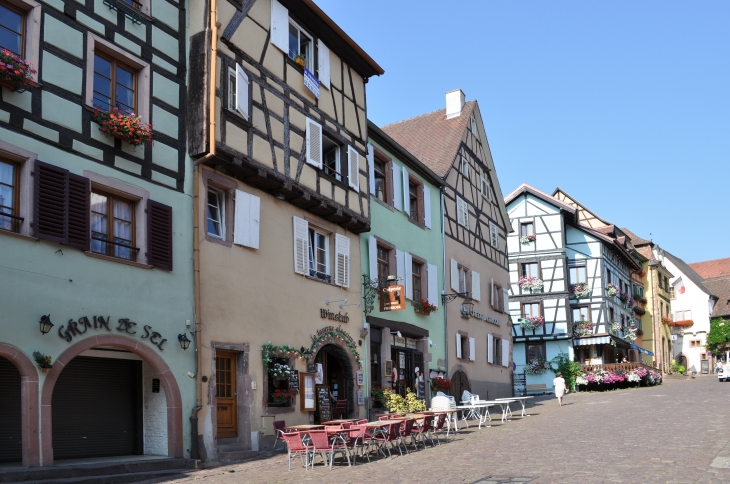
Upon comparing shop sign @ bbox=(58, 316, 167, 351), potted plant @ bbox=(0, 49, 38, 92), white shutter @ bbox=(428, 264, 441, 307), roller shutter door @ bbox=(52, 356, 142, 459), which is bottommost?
roller shutter door @ bbox=(52, 356, 142, 459)

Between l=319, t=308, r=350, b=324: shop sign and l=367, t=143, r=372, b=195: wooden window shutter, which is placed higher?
l=367, t=143, r=372, b=195: wooden window shutter

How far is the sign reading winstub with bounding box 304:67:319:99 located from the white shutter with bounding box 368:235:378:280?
4229mm

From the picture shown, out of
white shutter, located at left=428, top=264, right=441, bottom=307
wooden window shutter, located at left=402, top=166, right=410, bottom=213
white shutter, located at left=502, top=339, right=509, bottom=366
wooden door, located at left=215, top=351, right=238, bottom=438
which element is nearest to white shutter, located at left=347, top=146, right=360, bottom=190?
wooden window shutter, located at left=402, top=166, right=410, bottom=213

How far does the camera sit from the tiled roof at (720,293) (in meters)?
68.9

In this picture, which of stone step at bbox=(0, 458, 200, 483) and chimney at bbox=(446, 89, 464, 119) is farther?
chimney at bbox=(446, 89, 464, 119)

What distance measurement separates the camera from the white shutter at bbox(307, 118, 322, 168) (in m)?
17.8

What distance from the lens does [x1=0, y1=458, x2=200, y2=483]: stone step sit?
10227 mm

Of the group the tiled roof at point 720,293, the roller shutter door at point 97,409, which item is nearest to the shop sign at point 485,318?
the roller shutter door at point 97,409

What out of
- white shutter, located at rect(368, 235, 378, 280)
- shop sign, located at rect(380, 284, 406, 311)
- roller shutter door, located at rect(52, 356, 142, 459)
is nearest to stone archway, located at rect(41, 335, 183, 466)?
roller shutter door, located at rect(52, 356, 142, 459)

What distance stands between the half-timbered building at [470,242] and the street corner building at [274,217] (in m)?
7.15

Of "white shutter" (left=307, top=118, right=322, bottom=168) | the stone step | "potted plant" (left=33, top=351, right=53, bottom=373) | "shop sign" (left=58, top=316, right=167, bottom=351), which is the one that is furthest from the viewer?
"white shutter" (left=307, top=118, right=322, bottom=168)

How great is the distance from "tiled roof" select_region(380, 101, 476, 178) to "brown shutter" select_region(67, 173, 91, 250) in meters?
16.2

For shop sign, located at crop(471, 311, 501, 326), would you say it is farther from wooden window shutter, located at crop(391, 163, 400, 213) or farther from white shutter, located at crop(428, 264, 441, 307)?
wooden window shutter, located at crop(391, 163, 400, 213)

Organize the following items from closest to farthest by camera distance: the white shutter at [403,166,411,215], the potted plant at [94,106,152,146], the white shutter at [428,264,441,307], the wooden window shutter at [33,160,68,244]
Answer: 1. the wooden window shutter at [33,160,68,244]
2. the potted plant at [94,106,152,146]
3. the white shutter at [403,166,411,215]
4. the white shutter at [428,264,441,307]
